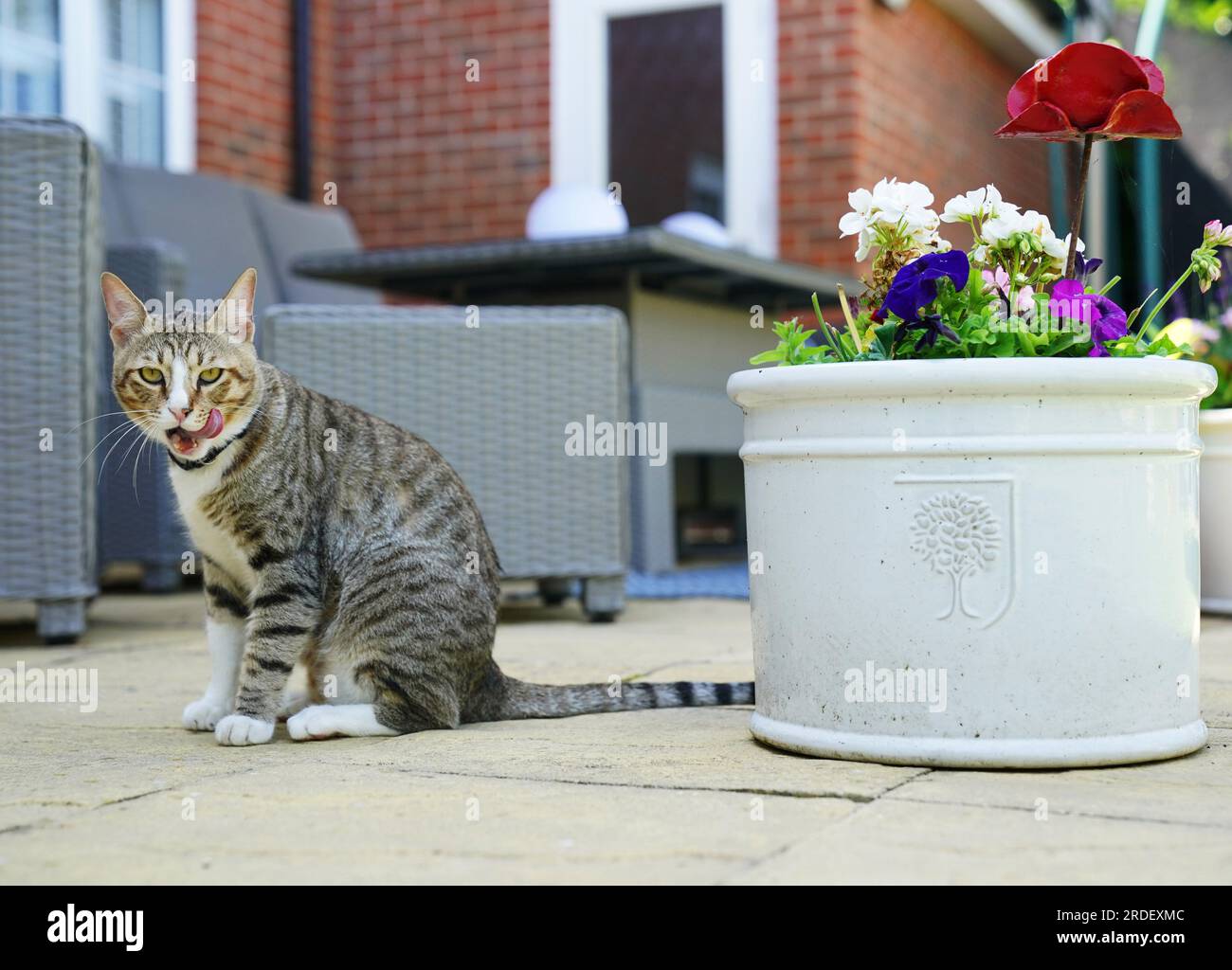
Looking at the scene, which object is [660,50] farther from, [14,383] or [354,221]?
[14,383]

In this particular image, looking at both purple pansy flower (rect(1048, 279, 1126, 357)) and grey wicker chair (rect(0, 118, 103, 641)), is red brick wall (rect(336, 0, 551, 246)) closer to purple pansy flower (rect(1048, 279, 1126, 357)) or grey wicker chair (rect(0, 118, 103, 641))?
grey wicker chair (rect(0, 118, 103, 641))

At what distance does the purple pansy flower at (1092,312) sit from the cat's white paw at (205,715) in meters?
1.48

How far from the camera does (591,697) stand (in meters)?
2.46

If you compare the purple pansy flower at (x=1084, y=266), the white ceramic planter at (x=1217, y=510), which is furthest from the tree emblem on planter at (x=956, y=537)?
the white ceramic planter at (x=1217, y=510)

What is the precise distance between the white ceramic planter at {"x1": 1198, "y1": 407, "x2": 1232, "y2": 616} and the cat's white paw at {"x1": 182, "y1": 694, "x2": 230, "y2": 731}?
99.7 inches

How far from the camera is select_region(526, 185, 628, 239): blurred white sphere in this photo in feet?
17.6

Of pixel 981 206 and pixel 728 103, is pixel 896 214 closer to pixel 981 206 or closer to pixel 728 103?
pixel 981 206

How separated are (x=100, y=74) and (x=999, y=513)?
541 centimetres

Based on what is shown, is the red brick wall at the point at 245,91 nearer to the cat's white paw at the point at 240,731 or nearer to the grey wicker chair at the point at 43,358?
the grey wicker chair at the point at 43,358

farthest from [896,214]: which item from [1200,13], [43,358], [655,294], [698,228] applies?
[1200,13]

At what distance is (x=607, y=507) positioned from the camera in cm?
388

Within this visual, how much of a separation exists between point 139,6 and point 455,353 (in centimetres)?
364

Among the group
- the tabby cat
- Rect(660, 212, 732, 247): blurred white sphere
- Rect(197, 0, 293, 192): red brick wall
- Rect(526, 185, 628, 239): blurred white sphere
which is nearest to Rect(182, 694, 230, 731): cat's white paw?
the tabby cat
